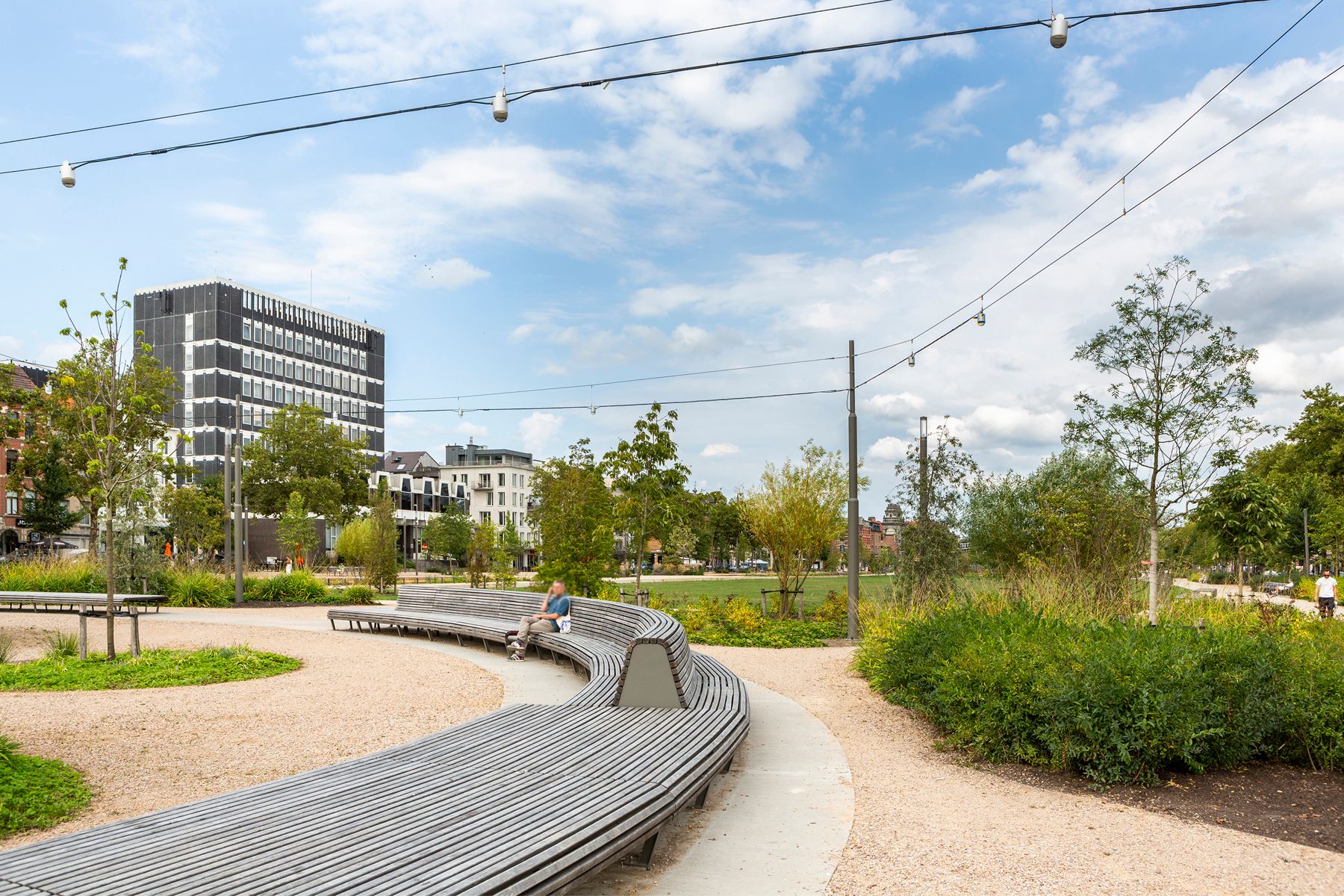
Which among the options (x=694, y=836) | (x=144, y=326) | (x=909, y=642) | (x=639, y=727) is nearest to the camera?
(x=694, y=836)

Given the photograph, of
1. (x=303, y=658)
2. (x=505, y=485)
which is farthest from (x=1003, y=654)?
(x=505, y=485)

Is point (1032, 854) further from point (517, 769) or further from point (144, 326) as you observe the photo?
point (144, 326)

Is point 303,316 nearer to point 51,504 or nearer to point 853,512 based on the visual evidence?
point 51,504

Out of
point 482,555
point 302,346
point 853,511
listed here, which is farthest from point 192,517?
point 302,346

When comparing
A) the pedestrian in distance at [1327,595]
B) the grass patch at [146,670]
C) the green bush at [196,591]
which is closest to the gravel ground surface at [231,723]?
the grass patch at [146,670]

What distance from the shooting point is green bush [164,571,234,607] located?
26.4m

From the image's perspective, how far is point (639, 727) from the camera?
23.1 ft

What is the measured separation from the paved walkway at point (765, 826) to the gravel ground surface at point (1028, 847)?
0.53ft

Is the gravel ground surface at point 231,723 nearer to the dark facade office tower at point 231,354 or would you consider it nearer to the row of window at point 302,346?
the dark facade office tower at point 231,354

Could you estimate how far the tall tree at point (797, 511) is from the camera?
22141 mm

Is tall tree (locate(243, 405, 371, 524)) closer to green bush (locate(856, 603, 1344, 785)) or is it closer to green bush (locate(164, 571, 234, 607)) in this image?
green bush (locate(164, 571, 234, 607))

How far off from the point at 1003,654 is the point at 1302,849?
2470 mm

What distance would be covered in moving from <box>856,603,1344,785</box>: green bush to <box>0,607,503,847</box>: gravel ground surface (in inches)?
195

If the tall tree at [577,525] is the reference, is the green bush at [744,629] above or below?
below
